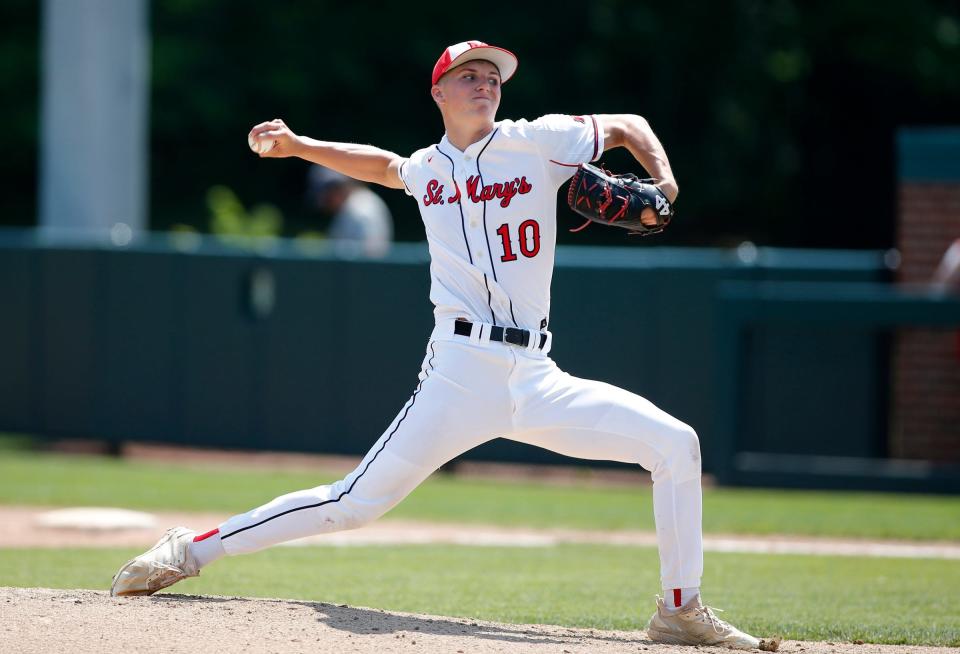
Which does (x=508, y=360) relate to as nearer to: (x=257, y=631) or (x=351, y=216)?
(x=257, y=631)

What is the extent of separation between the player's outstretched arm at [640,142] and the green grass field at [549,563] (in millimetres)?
1946

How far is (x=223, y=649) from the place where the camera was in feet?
15.2

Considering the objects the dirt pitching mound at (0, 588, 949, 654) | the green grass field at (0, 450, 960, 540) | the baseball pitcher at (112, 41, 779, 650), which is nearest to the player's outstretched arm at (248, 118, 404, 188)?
the baseball pitcher at (112, 41, 779, 650)

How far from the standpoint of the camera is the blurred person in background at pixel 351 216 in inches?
494

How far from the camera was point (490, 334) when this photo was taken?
16.5 ft

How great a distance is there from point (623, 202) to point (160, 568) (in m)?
2.24

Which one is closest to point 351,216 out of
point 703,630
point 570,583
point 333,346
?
point 333,346

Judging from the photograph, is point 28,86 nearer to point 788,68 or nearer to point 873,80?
point 788,68

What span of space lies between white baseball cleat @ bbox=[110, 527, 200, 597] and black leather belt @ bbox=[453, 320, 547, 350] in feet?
4.36

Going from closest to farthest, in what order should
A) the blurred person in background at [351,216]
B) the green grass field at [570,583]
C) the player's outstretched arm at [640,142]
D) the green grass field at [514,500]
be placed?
the player's outstretched arm at [640,142]
the green grass field at [570,583]
the green grass field at [514,500]
the blurred person in background at [351,216]

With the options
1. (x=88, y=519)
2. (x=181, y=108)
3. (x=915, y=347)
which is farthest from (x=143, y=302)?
(x=181, y=108)

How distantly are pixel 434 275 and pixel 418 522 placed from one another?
16.1ft

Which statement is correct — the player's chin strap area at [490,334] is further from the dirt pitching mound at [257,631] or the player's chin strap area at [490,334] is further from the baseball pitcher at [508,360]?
the dirt pitching mound at [257,631]

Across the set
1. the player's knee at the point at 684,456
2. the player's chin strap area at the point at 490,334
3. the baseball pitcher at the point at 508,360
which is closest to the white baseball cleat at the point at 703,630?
the baseball pitcher at the point at 508,360
